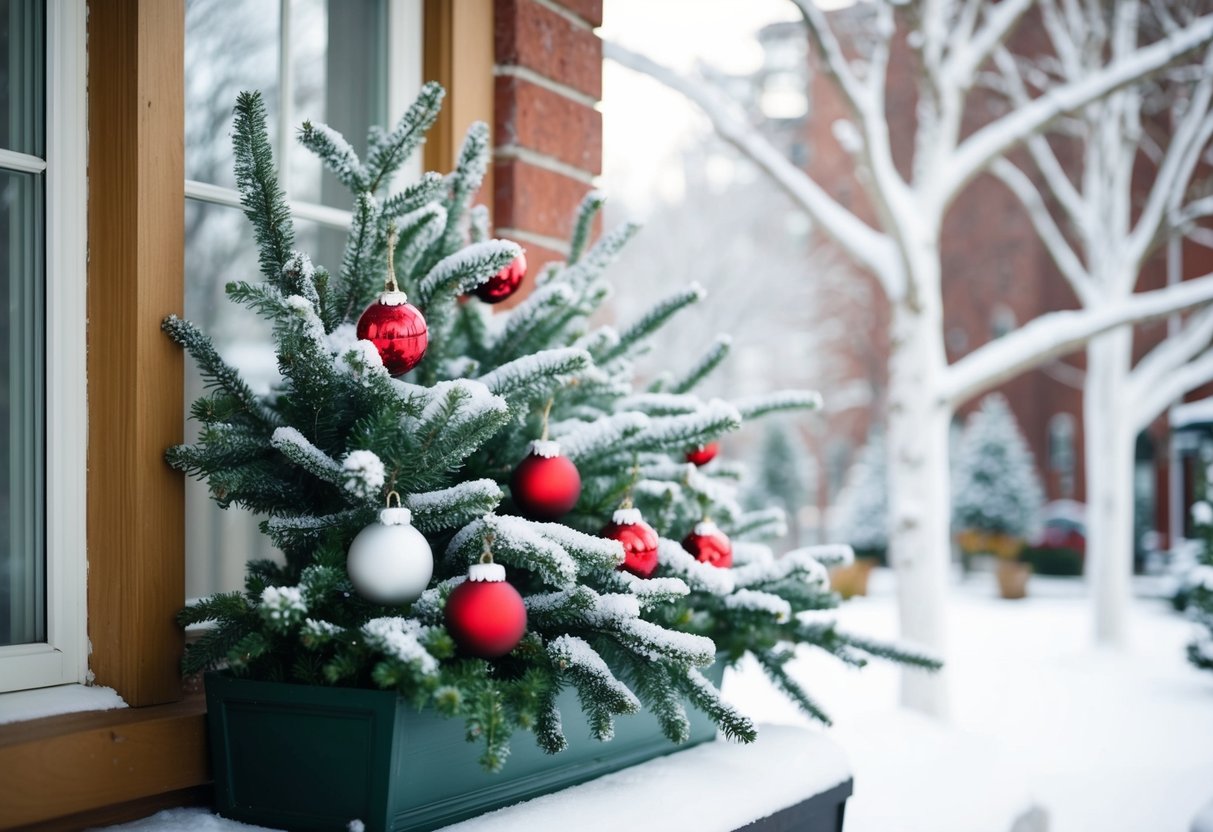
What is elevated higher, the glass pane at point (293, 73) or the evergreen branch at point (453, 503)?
the glass pane at point (293, 73)

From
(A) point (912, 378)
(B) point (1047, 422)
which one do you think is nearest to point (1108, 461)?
(A) point (912, 378)

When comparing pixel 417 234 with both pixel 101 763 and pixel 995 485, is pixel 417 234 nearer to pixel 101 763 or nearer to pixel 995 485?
pixel 101 763

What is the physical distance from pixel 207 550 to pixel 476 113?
1.12 m

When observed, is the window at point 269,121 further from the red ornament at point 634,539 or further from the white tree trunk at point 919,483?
the white tree trunk at point 919,483

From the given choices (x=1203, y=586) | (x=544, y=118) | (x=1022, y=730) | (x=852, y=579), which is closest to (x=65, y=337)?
(x=544, y=118)

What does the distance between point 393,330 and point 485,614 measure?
0.44 metres

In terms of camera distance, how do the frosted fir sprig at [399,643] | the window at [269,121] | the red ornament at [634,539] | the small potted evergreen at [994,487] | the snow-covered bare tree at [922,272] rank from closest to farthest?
the frosted fir sprig at [399,643], the red ornament at [634,539], the window at [269,121], the snow-covered bare tree at [922,272], the small potted evergreen at [994,487]

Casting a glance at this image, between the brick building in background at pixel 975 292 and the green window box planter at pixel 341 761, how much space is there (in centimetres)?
1901

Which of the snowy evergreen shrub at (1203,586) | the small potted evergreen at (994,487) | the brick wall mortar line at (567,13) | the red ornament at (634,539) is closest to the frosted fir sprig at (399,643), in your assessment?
the red ornament at (634,539)

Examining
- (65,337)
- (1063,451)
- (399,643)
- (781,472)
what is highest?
(65,337)

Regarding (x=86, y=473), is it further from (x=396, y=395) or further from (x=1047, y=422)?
(x=1047, y=422)

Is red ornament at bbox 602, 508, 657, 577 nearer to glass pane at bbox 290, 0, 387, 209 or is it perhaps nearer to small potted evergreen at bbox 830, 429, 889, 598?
glass pane at bbox 290, 0, 387, 209

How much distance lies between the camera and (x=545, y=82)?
2.48 meters

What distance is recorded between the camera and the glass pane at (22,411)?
1567 millimetres
